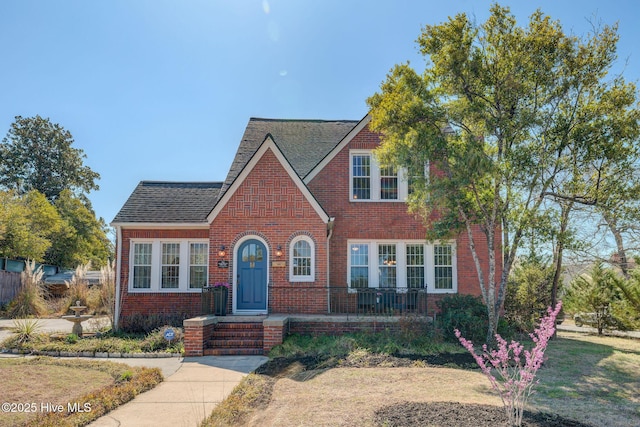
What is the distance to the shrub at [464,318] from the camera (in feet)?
38.7

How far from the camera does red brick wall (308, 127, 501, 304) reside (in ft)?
50.1

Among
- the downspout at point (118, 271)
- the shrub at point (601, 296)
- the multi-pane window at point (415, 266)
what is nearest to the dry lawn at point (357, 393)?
the multi-pane window at point (415, 266)

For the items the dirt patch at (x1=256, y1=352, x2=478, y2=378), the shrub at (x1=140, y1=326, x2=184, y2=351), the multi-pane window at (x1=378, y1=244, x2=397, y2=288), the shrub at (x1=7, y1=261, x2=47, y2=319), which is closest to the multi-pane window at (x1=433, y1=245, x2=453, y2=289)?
the multi-pane window at (x1=378, y1=244, x2=397, y2=288)

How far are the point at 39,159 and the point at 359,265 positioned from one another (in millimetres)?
44627

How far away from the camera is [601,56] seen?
1119 centimetres

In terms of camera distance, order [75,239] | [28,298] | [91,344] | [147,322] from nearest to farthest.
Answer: [91,344], [147,322], [28,298], [75,239]

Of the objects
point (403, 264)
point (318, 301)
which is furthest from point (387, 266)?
point (318, 301)

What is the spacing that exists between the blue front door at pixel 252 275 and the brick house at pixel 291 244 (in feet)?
0.10

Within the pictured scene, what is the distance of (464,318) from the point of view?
11820 millimetres

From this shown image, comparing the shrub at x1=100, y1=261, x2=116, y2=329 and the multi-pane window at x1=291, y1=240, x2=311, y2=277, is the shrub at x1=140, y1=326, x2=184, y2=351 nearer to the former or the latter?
the shrub at x1=100, y1=261, x2=116, y2=329

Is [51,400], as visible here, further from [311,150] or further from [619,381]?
[311,150]

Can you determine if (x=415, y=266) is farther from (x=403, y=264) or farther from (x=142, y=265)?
(x=142, y=265)

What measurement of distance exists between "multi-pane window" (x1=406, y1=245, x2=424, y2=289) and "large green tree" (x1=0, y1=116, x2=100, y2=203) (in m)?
43.7

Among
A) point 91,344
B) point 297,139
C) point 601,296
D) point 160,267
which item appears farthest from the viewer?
point 297,139
